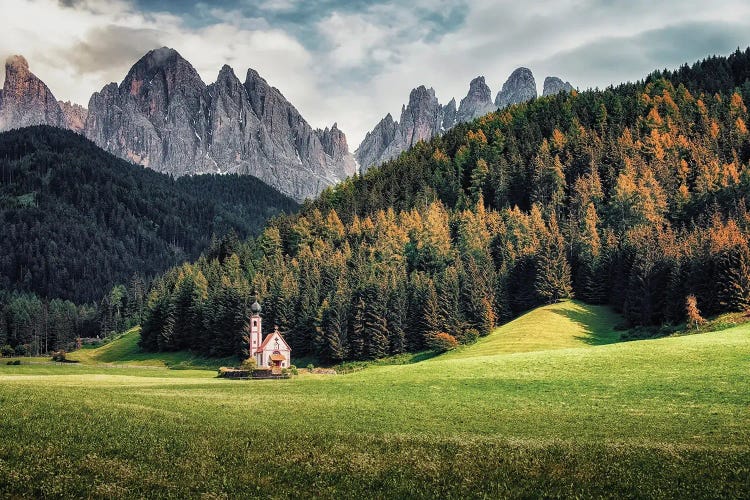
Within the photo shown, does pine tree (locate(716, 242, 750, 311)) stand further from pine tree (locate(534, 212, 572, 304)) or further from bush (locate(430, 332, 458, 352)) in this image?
bush (locate(430, 332, 458, 352))

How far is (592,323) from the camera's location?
100250mm

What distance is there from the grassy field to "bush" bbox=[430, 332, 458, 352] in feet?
144

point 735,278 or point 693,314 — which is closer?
point 693,314

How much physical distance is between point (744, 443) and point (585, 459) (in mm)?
8542

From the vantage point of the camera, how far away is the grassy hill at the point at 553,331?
285ft

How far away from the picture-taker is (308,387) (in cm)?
5869

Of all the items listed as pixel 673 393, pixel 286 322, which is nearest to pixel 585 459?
pixel 673 393

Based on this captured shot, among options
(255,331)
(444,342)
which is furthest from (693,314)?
(255,331)

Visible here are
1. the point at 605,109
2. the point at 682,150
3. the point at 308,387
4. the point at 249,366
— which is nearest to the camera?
the point at 308,387

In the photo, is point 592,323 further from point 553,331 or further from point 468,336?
point 468,336

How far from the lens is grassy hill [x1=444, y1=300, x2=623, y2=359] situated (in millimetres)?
87000

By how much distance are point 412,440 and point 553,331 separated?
72.4 m

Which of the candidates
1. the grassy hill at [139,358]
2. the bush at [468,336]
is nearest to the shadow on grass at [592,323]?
the bush at [468,336]

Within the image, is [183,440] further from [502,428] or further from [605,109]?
[605,109]
